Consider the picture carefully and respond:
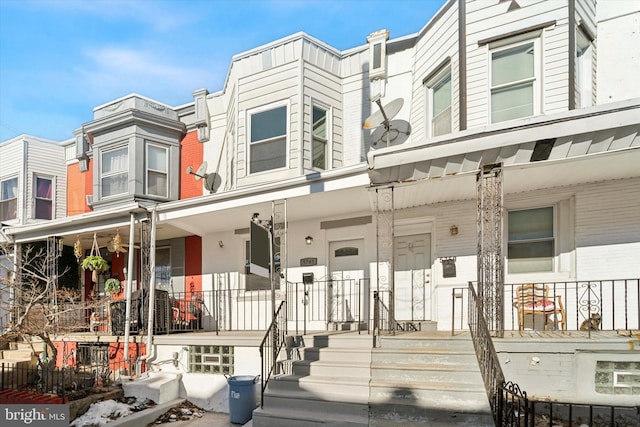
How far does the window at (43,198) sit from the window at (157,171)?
523cm

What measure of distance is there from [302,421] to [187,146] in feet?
29.7

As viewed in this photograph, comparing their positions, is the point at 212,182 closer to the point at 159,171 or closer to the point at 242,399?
the point at 159,171

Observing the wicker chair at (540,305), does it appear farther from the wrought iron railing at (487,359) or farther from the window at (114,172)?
the window at (114,172)

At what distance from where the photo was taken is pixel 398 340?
6.26 m

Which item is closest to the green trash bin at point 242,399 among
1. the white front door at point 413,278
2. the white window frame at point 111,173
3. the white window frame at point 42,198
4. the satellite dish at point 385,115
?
the white front door at point 413,278

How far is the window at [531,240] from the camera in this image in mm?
7344

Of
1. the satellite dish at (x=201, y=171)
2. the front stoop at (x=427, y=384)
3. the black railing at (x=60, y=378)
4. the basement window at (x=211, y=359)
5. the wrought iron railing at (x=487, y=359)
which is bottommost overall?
the black railing at (x=60, y=378)

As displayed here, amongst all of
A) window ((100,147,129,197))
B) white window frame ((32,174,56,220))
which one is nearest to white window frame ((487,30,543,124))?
window ((100,147,129,197))

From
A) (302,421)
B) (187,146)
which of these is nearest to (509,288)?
(302,421)

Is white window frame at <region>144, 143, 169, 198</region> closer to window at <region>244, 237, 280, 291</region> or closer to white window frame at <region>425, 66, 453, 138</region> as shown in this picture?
window at <region>244, 237, 280, 291</region>

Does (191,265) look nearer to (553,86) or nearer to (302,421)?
(302,421)

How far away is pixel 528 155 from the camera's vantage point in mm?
5652

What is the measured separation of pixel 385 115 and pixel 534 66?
2.79 m

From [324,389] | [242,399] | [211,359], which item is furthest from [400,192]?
[211,359]
